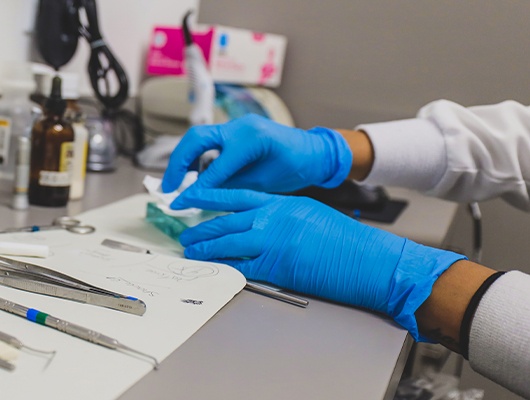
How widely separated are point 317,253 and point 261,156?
24 cm

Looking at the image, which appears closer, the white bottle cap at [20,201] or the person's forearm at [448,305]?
the person's forearm at [448,305]

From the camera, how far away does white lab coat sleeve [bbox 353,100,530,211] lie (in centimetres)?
98

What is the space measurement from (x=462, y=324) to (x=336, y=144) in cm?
40

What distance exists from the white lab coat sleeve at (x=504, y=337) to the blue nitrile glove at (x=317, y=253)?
0.06 metres

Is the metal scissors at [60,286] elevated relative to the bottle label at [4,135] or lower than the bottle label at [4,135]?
lower

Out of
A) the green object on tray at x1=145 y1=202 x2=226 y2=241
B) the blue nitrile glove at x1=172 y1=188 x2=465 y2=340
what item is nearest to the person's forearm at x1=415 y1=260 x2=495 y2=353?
the blue nitrile glove at x1=172 y1=188 x2=465 y2=340

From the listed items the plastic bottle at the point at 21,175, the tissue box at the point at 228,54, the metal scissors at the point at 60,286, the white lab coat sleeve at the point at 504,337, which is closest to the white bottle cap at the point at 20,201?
the plastic bottle at the point at 21,175

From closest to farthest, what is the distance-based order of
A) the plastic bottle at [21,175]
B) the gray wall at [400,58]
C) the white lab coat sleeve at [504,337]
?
the white lab coat sleeve at [504,337] < the plastic bottle at [21,175] < the gray wall at [400,58]

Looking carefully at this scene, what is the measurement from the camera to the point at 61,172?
2.88 feet

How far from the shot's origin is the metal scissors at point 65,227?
0.73 meters

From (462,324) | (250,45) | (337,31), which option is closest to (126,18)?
(250,45)

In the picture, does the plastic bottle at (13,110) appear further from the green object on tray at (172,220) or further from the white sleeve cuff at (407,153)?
the white sleeve cuff at (407,153)

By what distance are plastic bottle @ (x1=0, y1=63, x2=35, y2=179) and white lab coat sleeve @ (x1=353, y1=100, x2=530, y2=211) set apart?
582 mm

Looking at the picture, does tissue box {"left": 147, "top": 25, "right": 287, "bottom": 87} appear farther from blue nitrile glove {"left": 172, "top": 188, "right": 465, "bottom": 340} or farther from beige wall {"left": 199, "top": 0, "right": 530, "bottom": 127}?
blue nitrile glove {"left": 172, "top": 188, "right": 465, "bottom": 340}
